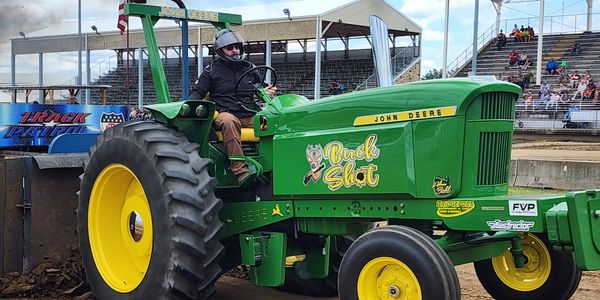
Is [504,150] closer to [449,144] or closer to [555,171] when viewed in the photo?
[449,144]

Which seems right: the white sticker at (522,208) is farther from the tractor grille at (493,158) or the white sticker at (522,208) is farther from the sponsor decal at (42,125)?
the sponsor decal at (42,125)

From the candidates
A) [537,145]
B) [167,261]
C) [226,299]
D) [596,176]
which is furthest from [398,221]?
[537,145]

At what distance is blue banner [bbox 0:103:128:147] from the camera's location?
51.3ft

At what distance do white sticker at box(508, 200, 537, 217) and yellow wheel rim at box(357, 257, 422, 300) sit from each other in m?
0.67

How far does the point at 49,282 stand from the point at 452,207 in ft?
11.1

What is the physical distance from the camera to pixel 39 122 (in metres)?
16.1

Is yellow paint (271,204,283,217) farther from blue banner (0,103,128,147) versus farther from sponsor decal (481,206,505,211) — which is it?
blue banner (0,103,128,147)

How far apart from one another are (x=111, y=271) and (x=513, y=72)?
1200 inches

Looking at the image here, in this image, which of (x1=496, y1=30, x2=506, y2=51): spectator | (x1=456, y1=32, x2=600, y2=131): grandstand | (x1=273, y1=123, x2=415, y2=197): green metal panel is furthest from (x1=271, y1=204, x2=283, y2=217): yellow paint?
(x1=496, y1=30, x2=506, y2=51): spectator

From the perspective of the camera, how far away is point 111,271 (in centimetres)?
503

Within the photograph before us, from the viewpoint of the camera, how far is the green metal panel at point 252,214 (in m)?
4.74

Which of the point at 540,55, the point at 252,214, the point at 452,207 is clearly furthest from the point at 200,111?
the point at 540,55

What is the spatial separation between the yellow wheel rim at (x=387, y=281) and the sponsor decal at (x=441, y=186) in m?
0.52

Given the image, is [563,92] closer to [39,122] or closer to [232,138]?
[39,122]
